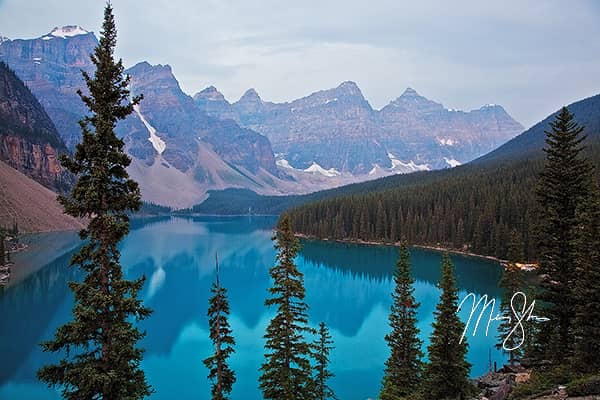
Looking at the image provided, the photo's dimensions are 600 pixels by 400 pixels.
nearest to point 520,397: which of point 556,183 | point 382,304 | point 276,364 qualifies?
point 276,364

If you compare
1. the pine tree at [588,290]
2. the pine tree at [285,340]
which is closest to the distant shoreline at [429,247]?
the pine tree at [588,290]

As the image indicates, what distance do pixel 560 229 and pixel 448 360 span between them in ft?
28.2

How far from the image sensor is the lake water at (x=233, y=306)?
36812mm

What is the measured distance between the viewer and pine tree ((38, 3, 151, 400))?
1292 centimetres

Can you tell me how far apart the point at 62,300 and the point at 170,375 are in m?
35.0

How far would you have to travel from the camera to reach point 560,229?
22828 mm

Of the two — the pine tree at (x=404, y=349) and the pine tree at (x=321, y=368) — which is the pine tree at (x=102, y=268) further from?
the pine tree at (x=404, y=349)

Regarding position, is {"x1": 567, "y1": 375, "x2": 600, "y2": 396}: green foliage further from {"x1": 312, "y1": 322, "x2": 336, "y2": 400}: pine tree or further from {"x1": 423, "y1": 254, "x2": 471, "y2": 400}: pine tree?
{"x1": 312, "y1": 322, "x2": 336, "y2": 400}: pine tree

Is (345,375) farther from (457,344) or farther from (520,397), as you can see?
(520,397)

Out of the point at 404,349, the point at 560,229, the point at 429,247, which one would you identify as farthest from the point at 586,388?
the point at 429,247

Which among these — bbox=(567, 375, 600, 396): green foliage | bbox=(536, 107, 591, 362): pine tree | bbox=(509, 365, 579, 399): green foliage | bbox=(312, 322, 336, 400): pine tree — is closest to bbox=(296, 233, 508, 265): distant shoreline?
bbox=(536, 107, 591, 362): pine tree

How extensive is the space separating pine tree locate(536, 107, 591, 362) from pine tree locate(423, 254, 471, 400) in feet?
17.7

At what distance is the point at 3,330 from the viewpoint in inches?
1887

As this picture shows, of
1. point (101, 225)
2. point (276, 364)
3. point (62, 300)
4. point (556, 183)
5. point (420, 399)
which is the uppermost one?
point (556, 183)
